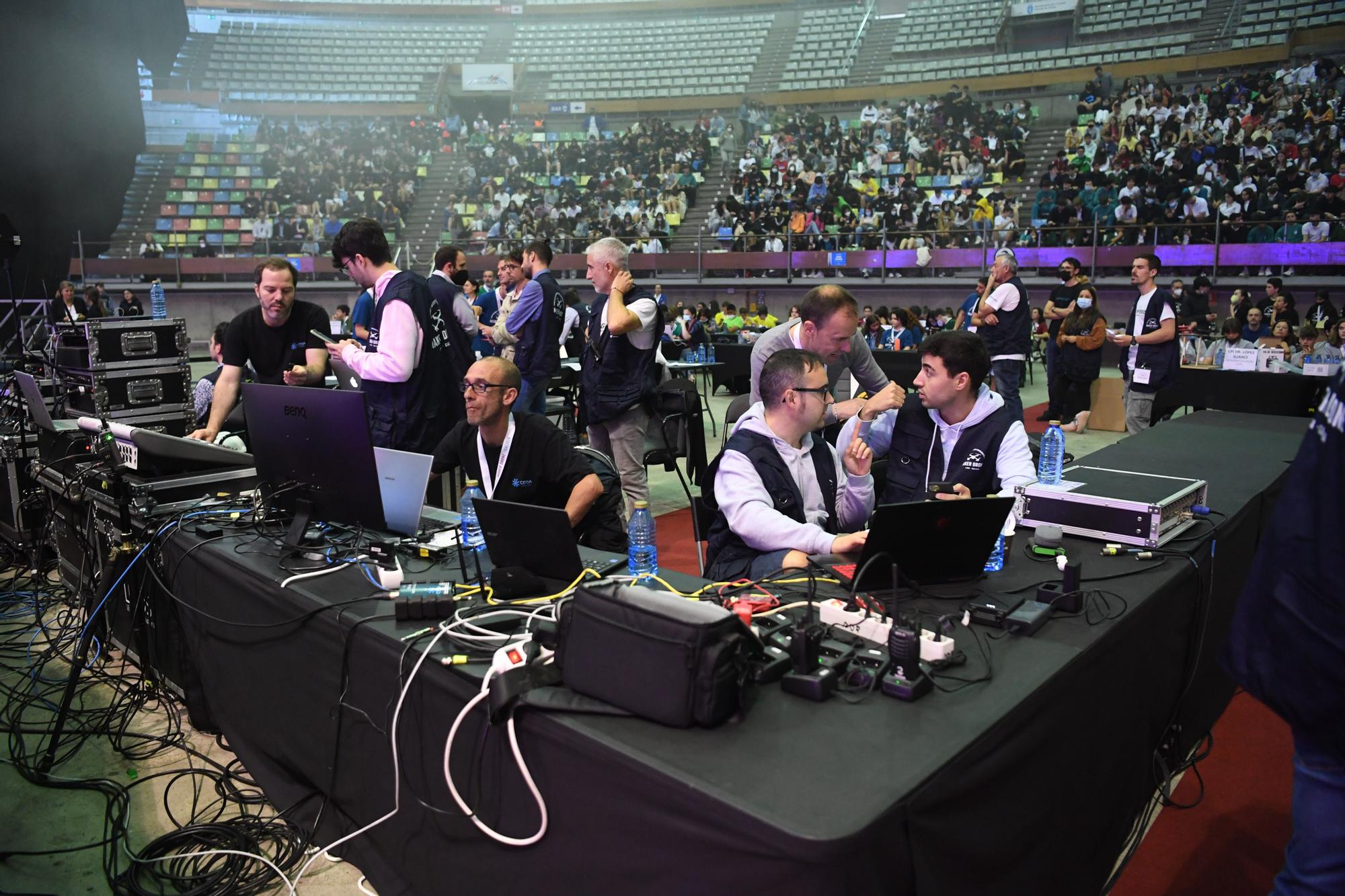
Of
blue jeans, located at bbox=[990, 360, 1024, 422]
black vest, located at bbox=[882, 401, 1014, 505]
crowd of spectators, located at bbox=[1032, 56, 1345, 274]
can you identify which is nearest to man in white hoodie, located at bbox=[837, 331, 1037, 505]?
black vest, located at bbox=[882, 401, 1014, 505]

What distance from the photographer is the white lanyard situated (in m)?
2.96

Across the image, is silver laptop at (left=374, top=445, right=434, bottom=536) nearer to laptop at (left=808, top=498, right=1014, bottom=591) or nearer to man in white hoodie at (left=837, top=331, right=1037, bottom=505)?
laptop at (left=808, top=498, right=1014, bottom=591)

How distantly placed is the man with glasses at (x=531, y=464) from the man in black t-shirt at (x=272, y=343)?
134cm

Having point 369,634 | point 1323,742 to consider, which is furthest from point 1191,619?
point 369,634

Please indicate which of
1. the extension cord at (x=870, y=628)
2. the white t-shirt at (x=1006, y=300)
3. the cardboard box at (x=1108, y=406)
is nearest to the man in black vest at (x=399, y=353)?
the extension cord at (x=870, y=628)

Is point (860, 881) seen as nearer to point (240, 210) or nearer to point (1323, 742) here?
point (1323, 742)

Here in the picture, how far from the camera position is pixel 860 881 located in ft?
3.88

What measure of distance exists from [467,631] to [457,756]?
267 mm

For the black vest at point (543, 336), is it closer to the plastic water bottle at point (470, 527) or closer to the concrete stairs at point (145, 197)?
the plastic water bottle at point (470, 527)

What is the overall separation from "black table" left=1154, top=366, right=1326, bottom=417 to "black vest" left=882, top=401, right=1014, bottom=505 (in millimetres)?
4433

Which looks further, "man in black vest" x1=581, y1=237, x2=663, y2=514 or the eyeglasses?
"man in black vest" x1=581, y1=237, x2=663, y2=514

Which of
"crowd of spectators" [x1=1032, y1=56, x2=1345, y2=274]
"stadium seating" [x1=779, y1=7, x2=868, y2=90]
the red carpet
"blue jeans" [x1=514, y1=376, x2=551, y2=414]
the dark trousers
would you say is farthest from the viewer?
"stadium seating" [x1=779, y1=7, x2=868, y2=90]

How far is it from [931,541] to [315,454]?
65.9 inches

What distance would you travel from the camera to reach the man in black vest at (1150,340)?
636 cm
